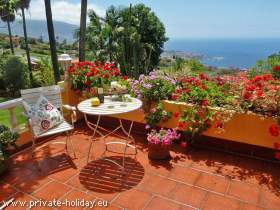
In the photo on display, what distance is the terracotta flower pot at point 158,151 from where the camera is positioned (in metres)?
2.90

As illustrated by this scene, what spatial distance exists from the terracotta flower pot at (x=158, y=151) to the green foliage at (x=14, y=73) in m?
12.9

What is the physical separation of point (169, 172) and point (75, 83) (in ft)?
6.99

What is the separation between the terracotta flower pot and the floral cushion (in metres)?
1.21

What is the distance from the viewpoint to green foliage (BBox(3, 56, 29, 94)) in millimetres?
13539

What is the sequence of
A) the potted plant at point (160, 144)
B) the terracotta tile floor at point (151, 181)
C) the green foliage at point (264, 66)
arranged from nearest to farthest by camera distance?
the terracotta tile floor at point (151, 181), the potted plant at point (160, 144), the green foliage at point (264, 66)

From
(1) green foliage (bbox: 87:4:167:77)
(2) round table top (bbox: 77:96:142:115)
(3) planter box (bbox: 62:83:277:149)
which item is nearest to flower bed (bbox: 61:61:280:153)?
(3) planter box (bbox: 62:83:277:149)

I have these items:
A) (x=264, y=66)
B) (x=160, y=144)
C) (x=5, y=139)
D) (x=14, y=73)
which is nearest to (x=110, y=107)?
(x=160, y=144)

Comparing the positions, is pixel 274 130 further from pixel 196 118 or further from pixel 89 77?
pixel 89 77

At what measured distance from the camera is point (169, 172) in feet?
8.84

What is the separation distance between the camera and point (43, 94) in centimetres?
317

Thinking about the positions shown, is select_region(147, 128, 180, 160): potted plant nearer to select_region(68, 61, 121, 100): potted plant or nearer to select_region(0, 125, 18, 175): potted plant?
select_region(68, 61, 121, 100): potted plant

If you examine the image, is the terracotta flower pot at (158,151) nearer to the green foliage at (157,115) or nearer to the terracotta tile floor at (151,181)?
the terracotta tile floor at (151,181)

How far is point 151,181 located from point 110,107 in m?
0.94

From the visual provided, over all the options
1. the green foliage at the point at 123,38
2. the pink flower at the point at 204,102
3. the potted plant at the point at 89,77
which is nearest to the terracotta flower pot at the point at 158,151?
the pink flower at the point at 204,102
